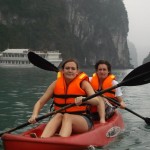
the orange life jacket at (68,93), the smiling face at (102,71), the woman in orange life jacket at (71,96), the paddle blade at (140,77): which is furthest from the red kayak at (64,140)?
the smiling face at (102,71)

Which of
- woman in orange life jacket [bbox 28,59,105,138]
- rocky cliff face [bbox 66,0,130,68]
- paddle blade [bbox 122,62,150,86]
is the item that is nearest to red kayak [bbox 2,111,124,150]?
woman in orange life jacket [bbox 28,59,105,138]

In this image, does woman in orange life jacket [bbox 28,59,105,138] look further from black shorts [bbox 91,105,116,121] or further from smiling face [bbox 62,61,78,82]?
black shorts [bbox 91,105,116,121]

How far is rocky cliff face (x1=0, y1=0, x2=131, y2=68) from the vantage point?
327 feet

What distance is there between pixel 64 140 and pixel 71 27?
117319mm

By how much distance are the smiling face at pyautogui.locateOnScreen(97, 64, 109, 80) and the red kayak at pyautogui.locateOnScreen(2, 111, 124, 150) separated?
138cm

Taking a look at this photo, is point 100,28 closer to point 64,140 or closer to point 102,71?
point 102,71

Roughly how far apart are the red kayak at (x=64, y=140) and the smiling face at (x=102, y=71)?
1.38 metres

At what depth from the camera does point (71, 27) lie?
122 metres

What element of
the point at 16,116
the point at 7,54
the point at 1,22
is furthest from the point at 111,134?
the point at 1,22

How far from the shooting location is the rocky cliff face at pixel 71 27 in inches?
3922

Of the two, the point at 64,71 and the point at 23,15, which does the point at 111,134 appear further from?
the point at 23,15

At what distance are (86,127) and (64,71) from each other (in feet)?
3.83

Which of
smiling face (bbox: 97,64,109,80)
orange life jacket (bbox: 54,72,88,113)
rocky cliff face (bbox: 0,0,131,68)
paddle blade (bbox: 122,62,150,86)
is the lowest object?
orange life jacket (bbox: 54,72,88,113)

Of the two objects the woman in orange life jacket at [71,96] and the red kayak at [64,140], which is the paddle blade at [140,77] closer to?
the woman in orange life jacket at [71,96]
